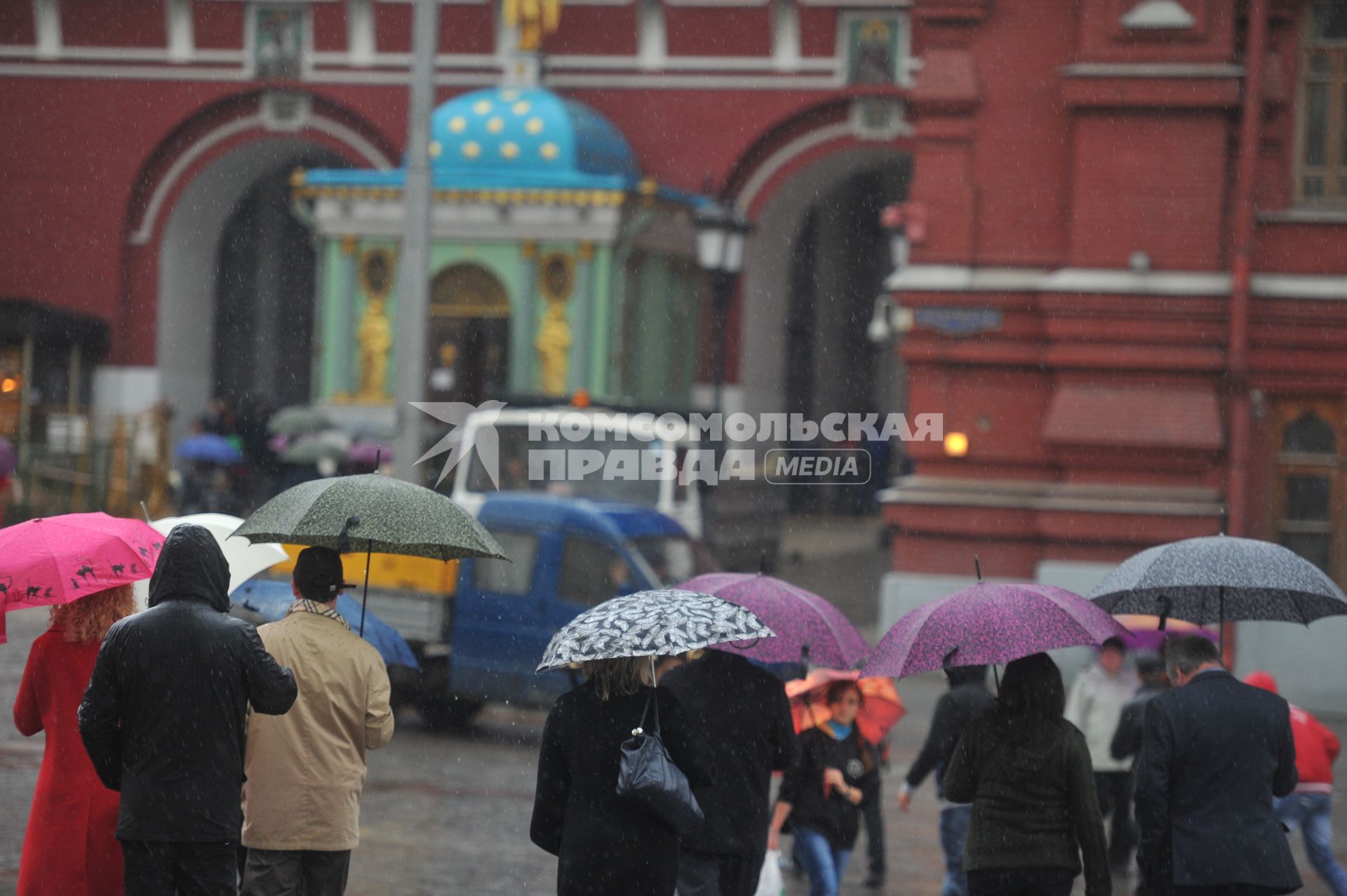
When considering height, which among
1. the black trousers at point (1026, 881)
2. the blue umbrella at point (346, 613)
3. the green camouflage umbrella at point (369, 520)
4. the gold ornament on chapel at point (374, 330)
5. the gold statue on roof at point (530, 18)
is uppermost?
the gold statue on roof at point (530, 18)

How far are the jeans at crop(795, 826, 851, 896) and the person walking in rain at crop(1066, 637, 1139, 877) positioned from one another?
240cm

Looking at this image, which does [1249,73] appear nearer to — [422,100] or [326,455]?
[422,100]

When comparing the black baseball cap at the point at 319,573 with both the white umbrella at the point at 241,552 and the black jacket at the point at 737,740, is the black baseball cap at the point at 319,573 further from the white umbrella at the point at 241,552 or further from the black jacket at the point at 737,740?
the black jacket at the point at 737,740

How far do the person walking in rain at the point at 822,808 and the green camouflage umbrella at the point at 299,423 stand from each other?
17.7m

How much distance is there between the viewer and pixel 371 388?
26969mm

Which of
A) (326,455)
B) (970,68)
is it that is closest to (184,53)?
(326,455)

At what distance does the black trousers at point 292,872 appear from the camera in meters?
6.12

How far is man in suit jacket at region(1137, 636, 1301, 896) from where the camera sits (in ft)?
21.0

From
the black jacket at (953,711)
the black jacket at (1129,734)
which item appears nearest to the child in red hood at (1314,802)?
the black jacket at (1129,734)

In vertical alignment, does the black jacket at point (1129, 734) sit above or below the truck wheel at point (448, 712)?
above

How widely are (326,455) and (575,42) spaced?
9.33 meters

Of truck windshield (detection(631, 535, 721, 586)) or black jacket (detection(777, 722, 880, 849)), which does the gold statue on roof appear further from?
black jacket (detection(777, 722, 880, 849))

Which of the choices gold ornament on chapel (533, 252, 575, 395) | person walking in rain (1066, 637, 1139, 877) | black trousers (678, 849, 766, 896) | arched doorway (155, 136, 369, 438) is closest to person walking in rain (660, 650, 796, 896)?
black trousers (678, 849, 766, 896)

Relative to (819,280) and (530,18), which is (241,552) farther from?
(819,280)
